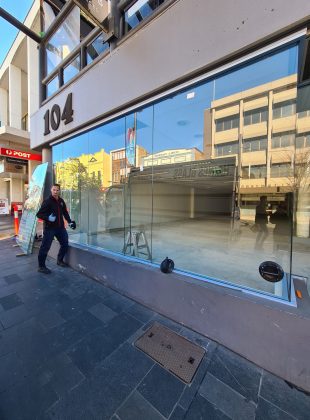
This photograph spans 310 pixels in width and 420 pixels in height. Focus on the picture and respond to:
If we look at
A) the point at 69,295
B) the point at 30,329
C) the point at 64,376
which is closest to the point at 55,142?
the point at 69,295

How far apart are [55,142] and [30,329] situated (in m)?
4.54

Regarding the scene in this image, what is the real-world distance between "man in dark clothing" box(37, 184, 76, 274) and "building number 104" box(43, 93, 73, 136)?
167 centimetres

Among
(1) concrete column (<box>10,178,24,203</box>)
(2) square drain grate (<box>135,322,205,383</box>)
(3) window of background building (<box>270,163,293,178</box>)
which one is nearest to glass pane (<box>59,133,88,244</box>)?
(2) square drain grate (<box>135,322,205,383</box>)

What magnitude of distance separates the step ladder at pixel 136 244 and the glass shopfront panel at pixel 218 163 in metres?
0.02

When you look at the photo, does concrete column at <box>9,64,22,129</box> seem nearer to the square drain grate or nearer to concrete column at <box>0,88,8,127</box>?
concrete column at <box>0,88,8,127</box>

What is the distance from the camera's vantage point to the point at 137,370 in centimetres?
169

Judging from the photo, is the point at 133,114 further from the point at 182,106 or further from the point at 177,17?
the point at 177,17

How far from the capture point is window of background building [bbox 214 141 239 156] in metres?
3.82

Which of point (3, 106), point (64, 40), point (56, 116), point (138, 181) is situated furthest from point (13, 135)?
point (138, 181)

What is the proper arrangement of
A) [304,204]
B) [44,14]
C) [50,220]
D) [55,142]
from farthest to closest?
[44,14]
[55,142]
[304,204]
[50,220]

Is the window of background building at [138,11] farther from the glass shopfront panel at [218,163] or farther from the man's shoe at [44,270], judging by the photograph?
the man's shoe at [44,270]

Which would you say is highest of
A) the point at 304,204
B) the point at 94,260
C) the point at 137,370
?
the point at 304,204

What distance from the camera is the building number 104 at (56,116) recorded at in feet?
13.8

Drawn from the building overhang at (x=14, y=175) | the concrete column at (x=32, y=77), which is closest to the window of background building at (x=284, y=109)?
the concrete column at (x=32, y=77)
